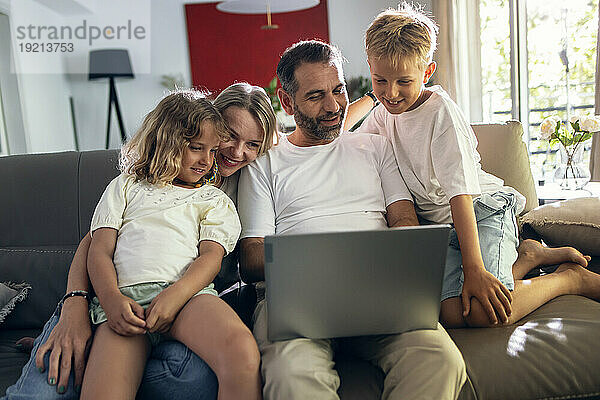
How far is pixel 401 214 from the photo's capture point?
1532mm

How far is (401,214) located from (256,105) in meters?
0.49

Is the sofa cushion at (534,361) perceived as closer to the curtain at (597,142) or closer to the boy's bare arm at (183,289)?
the boy's bare arm at (183,289)

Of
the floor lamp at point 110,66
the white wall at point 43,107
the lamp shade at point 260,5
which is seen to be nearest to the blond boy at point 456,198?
the lamp shade at point 260,5

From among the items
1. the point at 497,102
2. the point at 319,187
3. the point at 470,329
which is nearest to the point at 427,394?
the point at 470,329

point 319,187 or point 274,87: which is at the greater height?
point 274,87

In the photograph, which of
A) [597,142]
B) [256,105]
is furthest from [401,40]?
[597,142]

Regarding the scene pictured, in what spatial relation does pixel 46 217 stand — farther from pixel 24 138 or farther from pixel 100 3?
pixel 100 3

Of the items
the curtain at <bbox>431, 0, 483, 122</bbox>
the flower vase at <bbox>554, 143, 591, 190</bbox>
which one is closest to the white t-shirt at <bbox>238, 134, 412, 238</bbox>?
the flower vase at <bbox>554, 143, 591, 190</bbox>

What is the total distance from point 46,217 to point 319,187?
870mm

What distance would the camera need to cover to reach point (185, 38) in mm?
5324

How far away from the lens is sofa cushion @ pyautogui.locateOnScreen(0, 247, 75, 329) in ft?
5.21

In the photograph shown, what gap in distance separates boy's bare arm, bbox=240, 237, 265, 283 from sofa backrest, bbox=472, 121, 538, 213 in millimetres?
→ 843

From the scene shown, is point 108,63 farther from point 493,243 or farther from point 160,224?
point 493,243

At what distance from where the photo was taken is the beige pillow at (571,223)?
5.40ft
